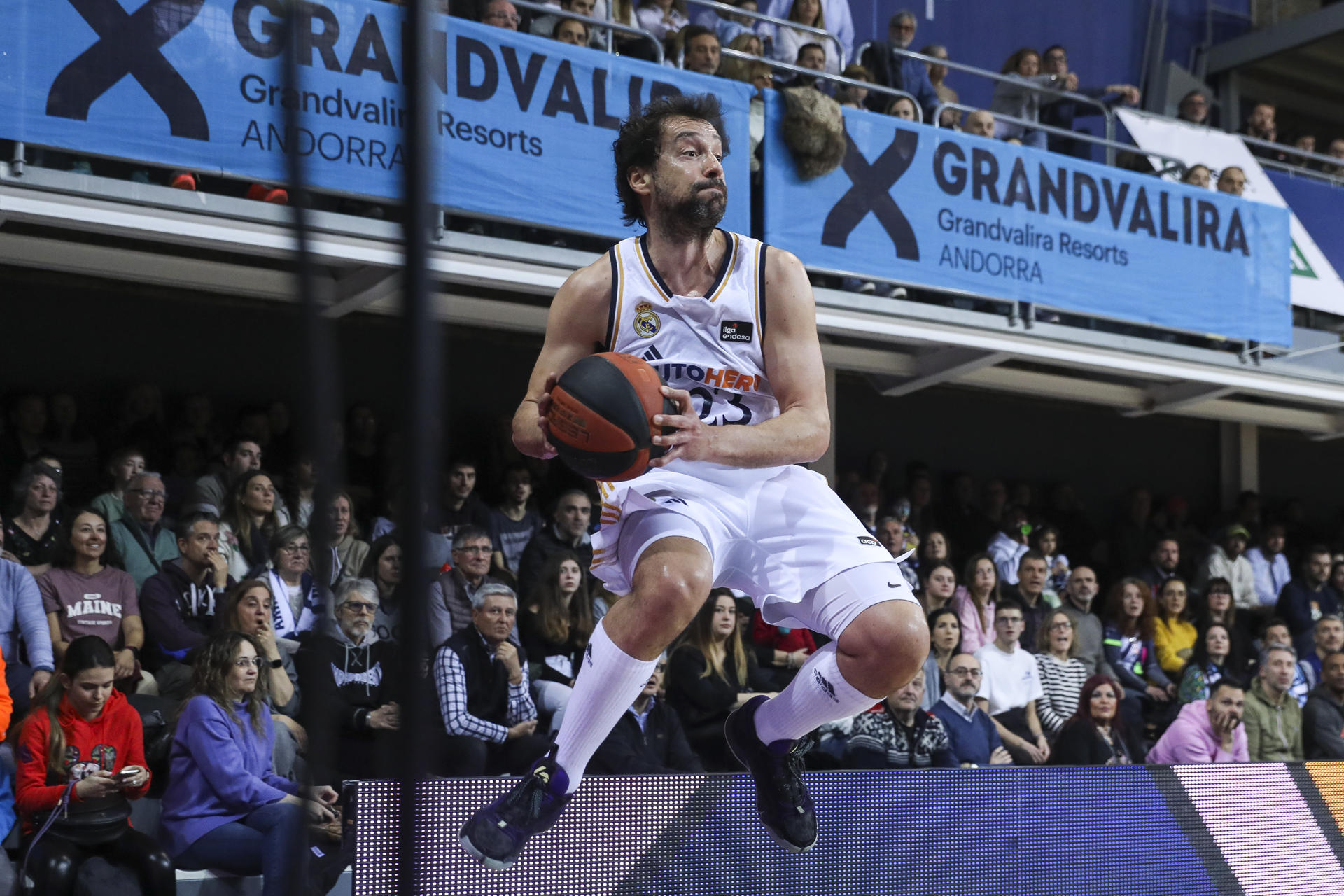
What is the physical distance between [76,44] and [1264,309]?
8606 millimetres

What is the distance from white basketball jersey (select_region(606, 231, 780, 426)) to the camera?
363 cm

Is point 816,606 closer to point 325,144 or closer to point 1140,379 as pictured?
point 325,144

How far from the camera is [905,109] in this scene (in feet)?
30.3

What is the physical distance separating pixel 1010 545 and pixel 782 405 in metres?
6.77

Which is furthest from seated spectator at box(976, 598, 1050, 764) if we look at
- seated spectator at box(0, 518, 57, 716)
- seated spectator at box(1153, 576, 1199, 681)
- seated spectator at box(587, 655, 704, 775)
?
seated spectator at box(0, 518, 57, 716)

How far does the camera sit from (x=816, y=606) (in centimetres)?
357

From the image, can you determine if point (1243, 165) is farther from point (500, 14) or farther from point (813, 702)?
point (813, 702)

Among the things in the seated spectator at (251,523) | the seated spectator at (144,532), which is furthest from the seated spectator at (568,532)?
the seated spectator at (144,532)

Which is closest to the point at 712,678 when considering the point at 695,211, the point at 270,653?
the point at 270,653

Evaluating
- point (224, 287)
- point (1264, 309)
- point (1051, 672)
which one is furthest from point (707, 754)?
point (1264, 309)

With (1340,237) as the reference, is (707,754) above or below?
below

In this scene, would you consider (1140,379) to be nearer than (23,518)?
No

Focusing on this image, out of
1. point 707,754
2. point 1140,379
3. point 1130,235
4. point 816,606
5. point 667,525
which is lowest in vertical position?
point 707,754

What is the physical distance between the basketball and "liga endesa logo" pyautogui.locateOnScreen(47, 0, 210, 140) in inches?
169
